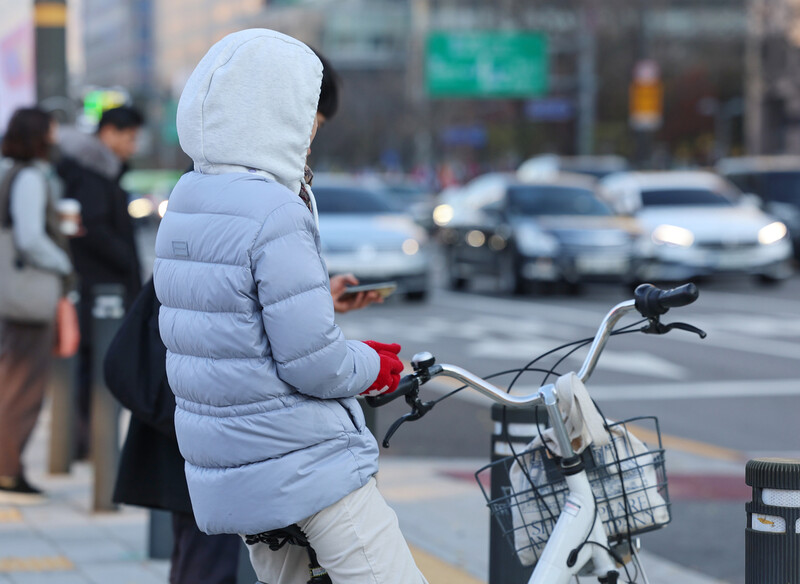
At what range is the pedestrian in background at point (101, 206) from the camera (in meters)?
7.09

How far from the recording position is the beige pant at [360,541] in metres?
2.83

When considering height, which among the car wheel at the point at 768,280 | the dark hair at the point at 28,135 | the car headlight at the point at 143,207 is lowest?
the car headlight at the point at 143,207

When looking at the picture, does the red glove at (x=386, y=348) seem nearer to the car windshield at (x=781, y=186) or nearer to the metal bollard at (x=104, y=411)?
the metal bollard at (x=104, y=411)

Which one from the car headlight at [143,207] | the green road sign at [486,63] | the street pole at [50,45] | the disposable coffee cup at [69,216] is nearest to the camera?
the disposable coffee cup at [69,216]

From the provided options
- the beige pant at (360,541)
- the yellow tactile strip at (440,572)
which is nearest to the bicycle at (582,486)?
the beige pant at (360,541)

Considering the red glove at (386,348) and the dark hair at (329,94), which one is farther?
the dark hair at (329,94)

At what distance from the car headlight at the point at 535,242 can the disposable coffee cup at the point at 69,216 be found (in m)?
12.2

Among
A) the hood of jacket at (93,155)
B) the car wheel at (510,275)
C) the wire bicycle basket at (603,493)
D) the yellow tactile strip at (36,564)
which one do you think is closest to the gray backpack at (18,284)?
the hood of jacket at (93,155)

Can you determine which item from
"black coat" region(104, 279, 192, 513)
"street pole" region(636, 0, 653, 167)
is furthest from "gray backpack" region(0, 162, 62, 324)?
"street pole" region(636, 0, 653, 167)

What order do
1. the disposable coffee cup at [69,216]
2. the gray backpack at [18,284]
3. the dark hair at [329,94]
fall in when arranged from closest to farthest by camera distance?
1. the dark hair at [329,94]
2. the gray backpack at [18,284]
3. the disposable coffee cup at [69,216]

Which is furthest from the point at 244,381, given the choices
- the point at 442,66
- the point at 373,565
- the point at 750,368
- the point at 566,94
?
the point at 566,94

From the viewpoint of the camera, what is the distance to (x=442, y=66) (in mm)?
40344

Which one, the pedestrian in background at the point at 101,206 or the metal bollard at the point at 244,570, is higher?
the pedestrian in background at the point at 101,206

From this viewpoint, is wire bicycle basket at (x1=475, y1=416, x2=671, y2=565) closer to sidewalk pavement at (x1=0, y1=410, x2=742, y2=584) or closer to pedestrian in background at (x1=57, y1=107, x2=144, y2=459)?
sidewalk pavement at (x1=0, y1=410, x2=742, y2=584)
